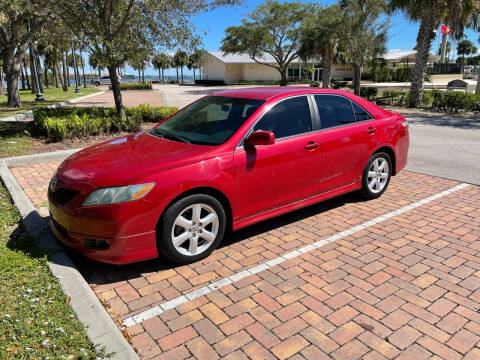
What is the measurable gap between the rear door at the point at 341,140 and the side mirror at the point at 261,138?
0.97 meters

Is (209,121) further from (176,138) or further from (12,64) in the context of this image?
(12,64)

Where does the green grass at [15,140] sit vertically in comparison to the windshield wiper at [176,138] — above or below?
below

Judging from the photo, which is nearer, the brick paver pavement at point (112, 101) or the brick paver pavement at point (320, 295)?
the brick paver pavement at point (320, 295)

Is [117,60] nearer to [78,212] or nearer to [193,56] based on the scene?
[193,56]

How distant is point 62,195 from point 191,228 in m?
1.25

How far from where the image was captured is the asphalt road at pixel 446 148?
722 centimetres

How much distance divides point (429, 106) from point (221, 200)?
1925 centimetres

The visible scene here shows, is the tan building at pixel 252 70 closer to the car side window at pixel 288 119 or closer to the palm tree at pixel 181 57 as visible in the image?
the palm tree at pixel 181 57

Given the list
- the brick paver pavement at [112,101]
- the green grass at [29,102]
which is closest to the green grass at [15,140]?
the green grass at [29,102]

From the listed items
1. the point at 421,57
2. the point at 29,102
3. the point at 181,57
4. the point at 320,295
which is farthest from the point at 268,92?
the point at 29,102

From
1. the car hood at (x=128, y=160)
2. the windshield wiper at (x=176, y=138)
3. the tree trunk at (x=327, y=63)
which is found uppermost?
the tree trunk at (x=327, y=63)

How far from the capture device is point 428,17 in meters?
18.3

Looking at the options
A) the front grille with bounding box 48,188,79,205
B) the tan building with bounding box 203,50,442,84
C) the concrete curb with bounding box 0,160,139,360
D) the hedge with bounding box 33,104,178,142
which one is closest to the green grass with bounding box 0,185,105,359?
the concrete curb with bounding box 0,160,139,360

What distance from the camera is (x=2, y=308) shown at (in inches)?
114
